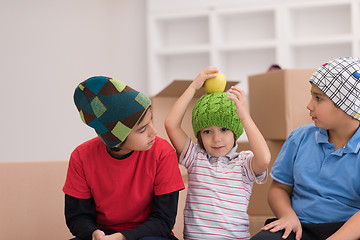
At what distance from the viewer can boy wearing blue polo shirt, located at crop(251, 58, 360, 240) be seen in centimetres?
104

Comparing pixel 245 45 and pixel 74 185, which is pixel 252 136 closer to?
pixel 74 185

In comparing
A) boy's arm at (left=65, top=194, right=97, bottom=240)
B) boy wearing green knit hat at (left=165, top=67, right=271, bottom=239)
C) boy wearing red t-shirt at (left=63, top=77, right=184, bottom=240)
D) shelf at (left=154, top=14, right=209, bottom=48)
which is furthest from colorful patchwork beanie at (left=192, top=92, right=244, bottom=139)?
shelf at (left=154, top=14, right=209, bottom=48)

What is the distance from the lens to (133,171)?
3.66 ft

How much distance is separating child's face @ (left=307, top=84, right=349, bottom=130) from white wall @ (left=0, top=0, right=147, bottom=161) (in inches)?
73.4

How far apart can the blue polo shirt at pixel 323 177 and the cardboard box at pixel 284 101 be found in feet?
0.58

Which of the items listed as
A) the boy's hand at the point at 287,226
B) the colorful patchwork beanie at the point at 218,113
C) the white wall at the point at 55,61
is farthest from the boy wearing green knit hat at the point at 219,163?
the white wall at the point at 55,61

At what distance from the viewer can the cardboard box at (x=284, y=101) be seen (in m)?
1.34

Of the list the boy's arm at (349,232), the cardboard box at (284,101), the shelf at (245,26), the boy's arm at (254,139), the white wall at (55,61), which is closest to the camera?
the boy's arm at (349,232)

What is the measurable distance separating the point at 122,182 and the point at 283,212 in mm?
391

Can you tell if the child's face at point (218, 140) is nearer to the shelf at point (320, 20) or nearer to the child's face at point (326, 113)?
the child's face at point (326, 113)

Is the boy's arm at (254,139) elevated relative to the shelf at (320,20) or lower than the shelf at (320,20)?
lower

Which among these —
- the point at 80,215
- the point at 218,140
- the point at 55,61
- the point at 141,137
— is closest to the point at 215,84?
the point at 218,140

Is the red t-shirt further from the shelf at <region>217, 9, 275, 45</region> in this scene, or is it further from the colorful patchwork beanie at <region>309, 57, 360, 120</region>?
the shelf at <region>217, 9, 275, 45</region>

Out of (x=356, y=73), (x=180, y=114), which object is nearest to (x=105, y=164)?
(x=180, y=114)
